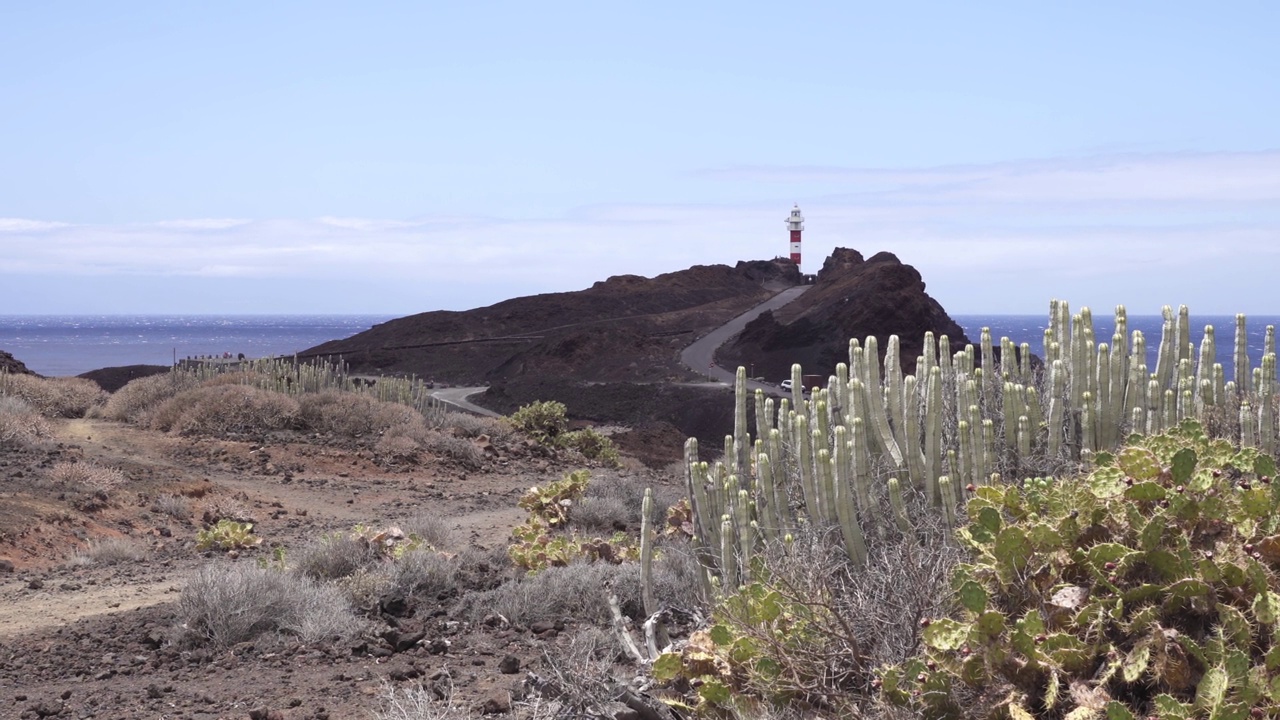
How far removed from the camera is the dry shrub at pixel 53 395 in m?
20.0

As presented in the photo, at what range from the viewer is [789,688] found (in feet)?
12.7

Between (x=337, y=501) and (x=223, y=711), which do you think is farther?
(x=337, y=501)

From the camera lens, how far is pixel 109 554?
10.0 meters

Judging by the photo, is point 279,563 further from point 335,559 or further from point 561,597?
point 561,597

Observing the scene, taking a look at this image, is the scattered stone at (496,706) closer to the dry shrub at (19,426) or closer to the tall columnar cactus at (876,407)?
the tall columnar cactus at (876,407)

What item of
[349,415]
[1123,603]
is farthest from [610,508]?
[349,415]

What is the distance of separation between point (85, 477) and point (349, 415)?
6620mm

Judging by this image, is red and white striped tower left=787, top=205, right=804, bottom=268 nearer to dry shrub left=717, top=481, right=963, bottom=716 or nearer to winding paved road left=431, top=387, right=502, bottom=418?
winding paved road left=431, top=387, right=502, bottom=418

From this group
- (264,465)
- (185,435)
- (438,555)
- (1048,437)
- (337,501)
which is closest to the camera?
(1048,437)

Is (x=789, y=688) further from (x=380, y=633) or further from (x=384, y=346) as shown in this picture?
(x=384, y=346)

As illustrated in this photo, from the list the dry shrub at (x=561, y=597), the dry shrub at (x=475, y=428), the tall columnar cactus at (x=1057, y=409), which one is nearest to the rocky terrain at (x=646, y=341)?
the dry shrub at (x=475, y=428)

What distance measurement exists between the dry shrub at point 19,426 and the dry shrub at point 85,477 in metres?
2.24

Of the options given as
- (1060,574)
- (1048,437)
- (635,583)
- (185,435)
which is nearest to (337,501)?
(185,435)

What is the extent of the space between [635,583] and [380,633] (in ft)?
5.32
